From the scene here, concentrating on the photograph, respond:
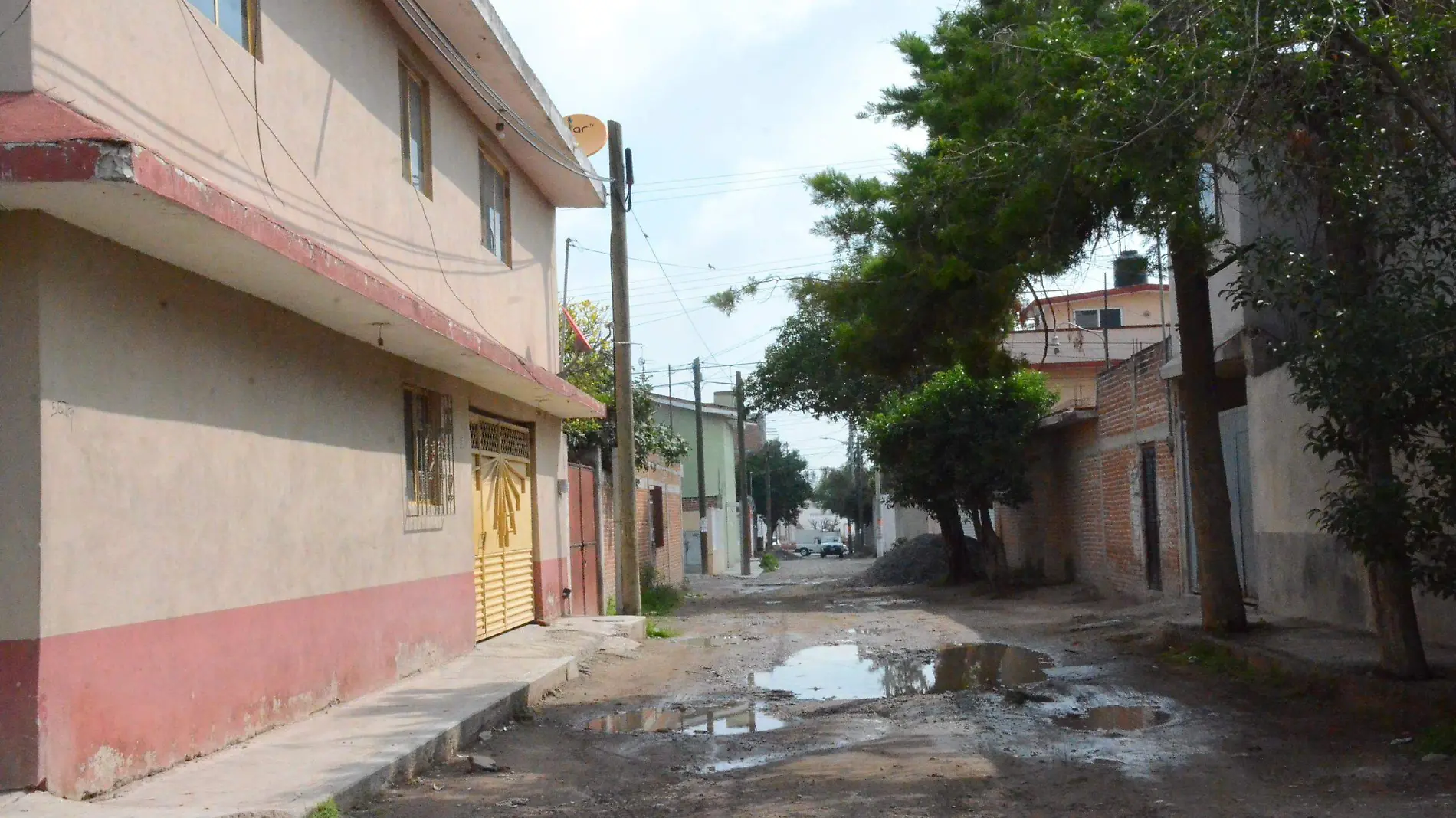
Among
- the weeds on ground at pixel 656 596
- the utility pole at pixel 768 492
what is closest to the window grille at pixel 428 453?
the weeds on ground at pixel 656 596

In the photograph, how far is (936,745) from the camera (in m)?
8.16

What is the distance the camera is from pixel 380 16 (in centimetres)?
1073

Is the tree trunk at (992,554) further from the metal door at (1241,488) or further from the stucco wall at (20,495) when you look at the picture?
the stucco wall at (20,495)

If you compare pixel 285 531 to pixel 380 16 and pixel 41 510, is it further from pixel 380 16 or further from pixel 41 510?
pixel 380 16

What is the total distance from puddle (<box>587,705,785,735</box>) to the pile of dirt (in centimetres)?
2077

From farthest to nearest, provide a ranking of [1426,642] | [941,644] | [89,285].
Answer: [941,644], [1426,642], [89,285]

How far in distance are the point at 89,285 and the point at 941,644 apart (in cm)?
1107

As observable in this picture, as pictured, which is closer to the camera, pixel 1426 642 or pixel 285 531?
pixel 285 531

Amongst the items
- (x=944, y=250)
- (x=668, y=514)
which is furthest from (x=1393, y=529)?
(x=668, y=514)

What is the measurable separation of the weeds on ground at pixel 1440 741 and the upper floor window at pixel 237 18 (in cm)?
844

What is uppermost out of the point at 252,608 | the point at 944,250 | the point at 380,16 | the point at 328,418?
the point at 380,16

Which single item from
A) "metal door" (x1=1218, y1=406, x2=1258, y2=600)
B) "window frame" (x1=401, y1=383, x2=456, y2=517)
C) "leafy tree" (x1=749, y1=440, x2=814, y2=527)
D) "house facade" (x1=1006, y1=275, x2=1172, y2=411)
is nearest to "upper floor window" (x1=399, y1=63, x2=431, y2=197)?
"window frame" (x1=401, y1=383, x2=456, y2=517)

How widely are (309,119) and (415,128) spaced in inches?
111

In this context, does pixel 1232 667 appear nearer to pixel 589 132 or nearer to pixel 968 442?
pixel 589 132
